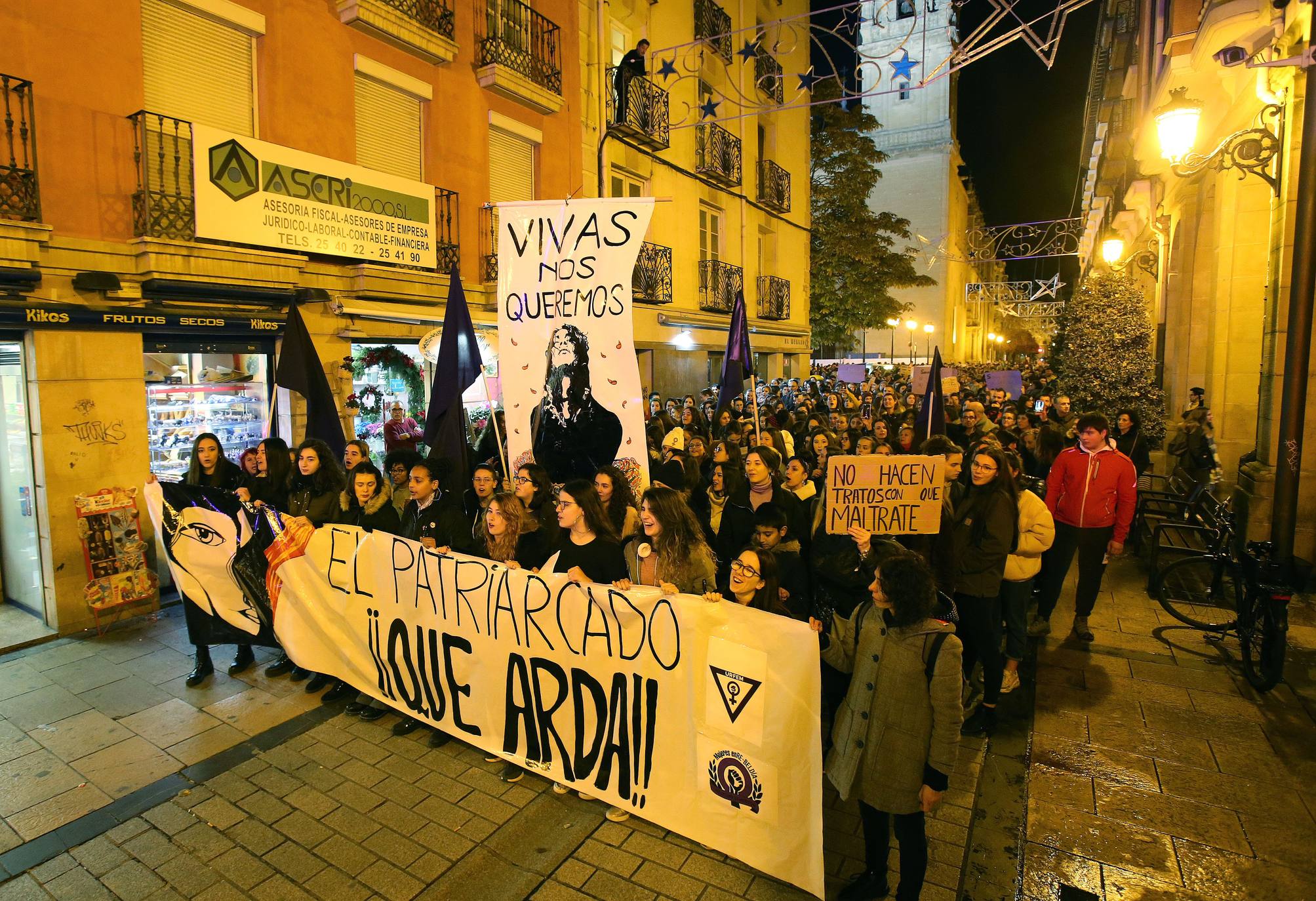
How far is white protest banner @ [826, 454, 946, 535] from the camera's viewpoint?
4.50m

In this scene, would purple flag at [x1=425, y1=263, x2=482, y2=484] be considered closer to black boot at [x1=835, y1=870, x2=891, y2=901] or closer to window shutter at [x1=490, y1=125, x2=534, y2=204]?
black boot at [x1=835, y1=870, x2=891, y2=901]

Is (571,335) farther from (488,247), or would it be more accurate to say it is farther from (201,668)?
(488,247)

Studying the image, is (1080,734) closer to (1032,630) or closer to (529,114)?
(1032,630)

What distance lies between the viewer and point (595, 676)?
402cm

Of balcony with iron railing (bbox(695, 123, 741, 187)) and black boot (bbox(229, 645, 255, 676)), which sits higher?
balcony with iron railing (bbox(695, 123, 741, 187))

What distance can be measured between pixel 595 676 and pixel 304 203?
8058mm

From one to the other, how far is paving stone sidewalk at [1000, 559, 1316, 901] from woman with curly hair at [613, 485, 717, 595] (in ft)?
6.65

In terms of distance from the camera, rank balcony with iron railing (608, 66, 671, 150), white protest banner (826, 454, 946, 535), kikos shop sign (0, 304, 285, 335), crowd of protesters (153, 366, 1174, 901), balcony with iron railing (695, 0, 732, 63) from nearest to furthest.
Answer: crowd of protesters (153, 366, 1174, 901) → white protest banner (826, 454, 946, 535) → kikos shop sign (0, 304, 285, 335) → balcony with iron railing (608, 66, 671, 150) → balcony with iron railing (695, 0, 732, 63)

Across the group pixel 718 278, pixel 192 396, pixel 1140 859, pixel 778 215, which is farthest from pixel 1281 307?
pixel 778 215

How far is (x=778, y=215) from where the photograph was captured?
23.8m

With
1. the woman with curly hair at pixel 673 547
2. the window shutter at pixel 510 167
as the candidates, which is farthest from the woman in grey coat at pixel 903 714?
the window shutter at pixel 510 167

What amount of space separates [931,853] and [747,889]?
→ 993 mm

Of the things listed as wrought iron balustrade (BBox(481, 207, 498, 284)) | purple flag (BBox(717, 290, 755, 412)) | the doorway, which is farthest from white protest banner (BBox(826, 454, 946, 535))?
wrought iron balustrade (BBox(481, 207, 498, 284))

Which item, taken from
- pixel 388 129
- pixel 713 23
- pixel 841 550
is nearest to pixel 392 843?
pixel 841 550
